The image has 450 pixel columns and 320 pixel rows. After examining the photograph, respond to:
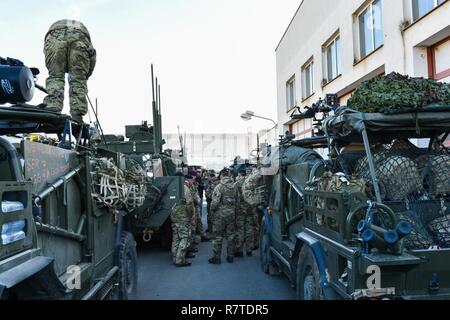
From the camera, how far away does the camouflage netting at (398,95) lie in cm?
400

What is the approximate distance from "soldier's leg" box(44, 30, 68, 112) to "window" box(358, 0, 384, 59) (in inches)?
296

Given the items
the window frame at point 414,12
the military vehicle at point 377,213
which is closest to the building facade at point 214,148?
the window frame at point 414,12

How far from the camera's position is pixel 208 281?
7176 millimetres

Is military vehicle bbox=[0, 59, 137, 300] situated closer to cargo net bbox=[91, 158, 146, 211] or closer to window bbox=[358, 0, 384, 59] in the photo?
cargo net bbox=[91, 158, 146, 211]

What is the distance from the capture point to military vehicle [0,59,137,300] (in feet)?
8.30

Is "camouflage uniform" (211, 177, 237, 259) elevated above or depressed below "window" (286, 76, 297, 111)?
→ below

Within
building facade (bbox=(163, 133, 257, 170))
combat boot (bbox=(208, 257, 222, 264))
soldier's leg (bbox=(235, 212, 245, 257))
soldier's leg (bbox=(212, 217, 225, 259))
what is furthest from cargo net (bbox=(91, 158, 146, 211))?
building facade (bbox=(163, 133, 257, 170))

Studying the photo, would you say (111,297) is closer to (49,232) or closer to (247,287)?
(49,232)

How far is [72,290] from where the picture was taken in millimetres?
3391

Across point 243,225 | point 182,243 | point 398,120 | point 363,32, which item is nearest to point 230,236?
point 243,225

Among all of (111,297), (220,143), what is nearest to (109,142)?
(111,297)

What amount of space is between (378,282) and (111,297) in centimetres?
307

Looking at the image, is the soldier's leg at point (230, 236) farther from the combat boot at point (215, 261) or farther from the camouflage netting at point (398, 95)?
the camouflage netting at point (398, 95)

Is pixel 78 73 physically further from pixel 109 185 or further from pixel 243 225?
pixel 243 225
